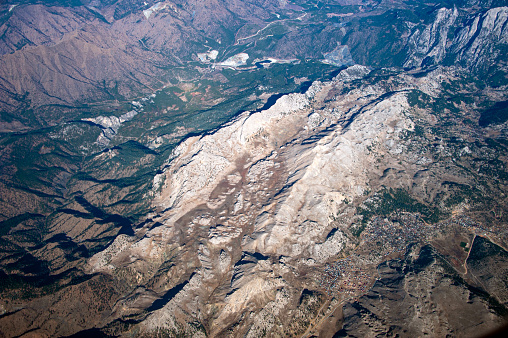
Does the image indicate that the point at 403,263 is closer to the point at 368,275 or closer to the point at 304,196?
the point at 368,275

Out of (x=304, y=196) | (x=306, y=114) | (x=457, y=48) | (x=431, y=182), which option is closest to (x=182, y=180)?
(x=304, y=196)

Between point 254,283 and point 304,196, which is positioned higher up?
point 304,196

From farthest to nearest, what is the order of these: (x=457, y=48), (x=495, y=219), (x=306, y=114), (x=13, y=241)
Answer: (x=457, y=48), (x=306, y=114), (x=13, y=241), (x=495, y=219)

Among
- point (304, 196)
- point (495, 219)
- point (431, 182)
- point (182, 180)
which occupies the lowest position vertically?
point (495, 219)

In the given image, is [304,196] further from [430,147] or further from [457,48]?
[457,48]

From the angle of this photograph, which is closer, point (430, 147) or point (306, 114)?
point (430, 147)

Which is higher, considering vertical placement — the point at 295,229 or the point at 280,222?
the point at 280,222

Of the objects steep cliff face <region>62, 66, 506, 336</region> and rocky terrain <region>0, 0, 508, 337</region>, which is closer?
rocky terrain <region>0, 0, 508, 337</region>

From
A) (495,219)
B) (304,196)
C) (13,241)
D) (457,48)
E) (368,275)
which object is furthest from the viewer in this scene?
(457,48)

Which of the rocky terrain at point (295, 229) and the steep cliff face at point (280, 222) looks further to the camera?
the steep cliff face at point (280, 222)
